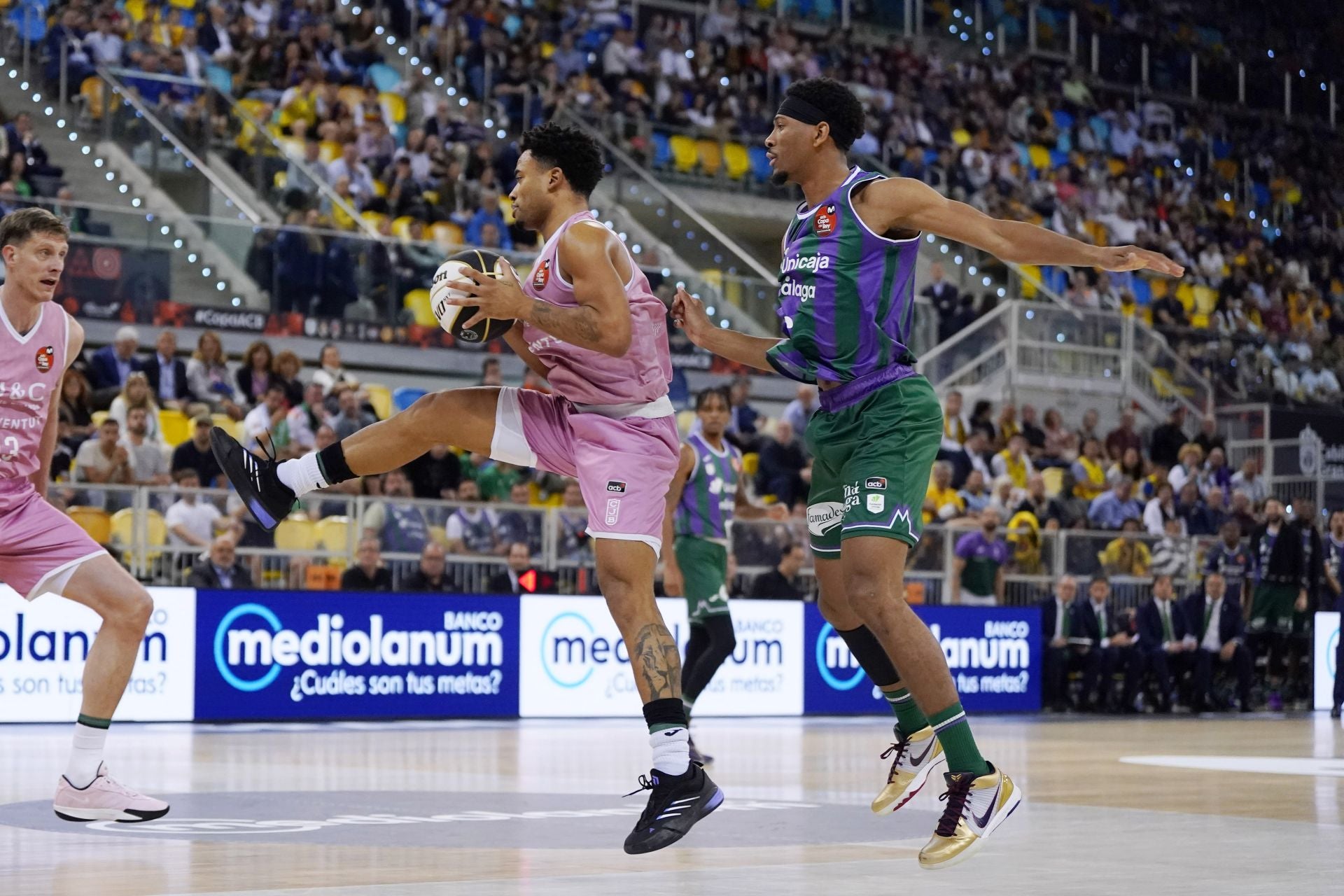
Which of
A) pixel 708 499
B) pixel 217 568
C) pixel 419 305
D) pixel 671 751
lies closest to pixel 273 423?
pixel 217 568

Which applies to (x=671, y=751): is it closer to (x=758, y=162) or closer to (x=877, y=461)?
(x=877, y=461)

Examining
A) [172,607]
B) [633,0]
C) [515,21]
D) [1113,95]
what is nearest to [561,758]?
[172,607]

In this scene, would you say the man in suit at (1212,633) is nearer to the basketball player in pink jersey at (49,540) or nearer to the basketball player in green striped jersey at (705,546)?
the basketball player in green striped jersey at (705,546)

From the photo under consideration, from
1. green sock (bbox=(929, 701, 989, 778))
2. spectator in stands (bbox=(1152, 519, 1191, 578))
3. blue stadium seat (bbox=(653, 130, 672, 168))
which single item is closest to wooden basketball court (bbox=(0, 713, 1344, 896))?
green sock (bbox=(929, 701, 989, 778))

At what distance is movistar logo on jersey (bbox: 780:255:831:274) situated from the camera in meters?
7.05

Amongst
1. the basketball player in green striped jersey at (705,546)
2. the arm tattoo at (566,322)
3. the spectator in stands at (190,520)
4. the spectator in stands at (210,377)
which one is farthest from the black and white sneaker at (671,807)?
the spectator in stands at (210,377)

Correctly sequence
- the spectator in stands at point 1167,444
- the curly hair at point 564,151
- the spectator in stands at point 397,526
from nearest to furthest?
the curly hair at point 564,151, the spectator in stands at point 397,526, the spectator in stands at point 1167,444

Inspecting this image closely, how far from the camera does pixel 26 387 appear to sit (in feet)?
24.7

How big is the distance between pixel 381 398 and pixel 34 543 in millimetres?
11804

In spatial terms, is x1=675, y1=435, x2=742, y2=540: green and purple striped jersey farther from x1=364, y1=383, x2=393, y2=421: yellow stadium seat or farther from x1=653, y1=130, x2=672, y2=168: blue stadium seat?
x1=653, y1=130, x2=672, y2=168: blue stadium seat

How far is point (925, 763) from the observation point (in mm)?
7496

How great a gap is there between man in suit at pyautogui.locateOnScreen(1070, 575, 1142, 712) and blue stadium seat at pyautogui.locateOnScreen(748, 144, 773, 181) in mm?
9239

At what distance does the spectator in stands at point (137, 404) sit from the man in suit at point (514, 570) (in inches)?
126

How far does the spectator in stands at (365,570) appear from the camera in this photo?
52.4ft
